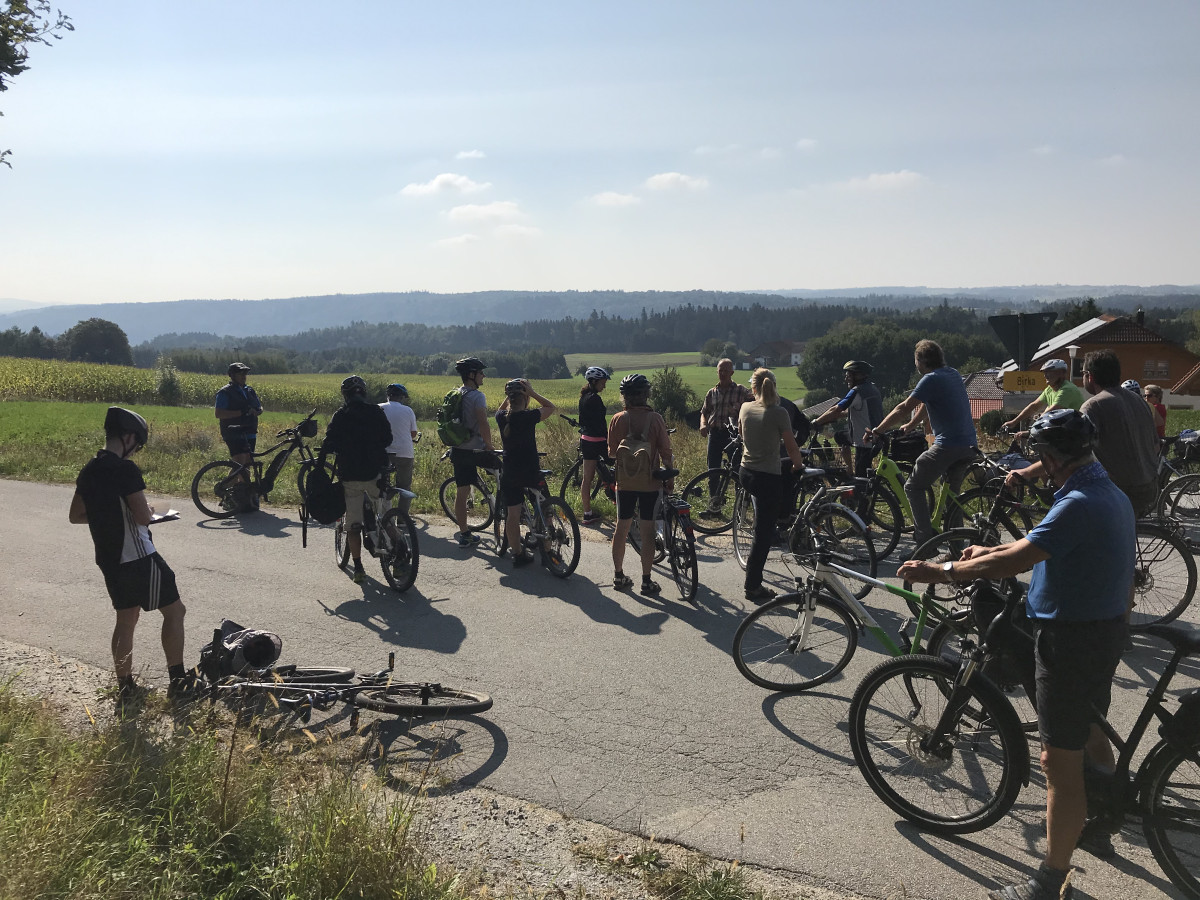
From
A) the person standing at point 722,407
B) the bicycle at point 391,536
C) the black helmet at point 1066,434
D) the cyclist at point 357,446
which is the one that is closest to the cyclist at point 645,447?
the bicycle at point 391,536

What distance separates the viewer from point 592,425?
9945mm

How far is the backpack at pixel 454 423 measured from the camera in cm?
912

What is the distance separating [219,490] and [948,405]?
9451 mm

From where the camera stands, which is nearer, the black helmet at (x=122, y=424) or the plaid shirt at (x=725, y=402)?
the black helmet at (x=122, y=424)

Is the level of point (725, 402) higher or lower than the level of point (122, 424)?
lower

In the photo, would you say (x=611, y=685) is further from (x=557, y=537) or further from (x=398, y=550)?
(x=398, y=550)

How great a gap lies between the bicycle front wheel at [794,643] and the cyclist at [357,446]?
3999 millimetres

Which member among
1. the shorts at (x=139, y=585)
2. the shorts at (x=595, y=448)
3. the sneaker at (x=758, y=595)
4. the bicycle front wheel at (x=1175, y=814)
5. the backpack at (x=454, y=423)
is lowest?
the sneaker at (x=758, y=595)

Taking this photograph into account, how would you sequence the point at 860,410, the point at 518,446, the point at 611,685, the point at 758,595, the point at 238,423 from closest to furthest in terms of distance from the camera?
the point at 611,685, the point at 758,595, the point at 518,446, the point at 860,410, the point at 238,423

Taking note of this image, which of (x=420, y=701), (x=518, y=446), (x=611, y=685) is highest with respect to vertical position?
(x=518, y=446)

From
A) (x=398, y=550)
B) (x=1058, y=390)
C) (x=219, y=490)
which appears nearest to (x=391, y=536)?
(x=398, y=550)

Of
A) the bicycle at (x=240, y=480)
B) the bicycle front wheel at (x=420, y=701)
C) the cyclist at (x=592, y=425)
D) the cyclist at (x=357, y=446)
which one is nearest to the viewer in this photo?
the bicycle front wheel at (x=420, y=701)

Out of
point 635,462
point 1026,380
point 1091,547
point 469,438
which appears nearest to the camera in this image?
point 1091,547

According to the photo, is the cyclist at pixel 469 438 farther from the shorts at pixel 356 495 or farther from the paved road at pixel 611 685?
the shorts at pixel 356 495
